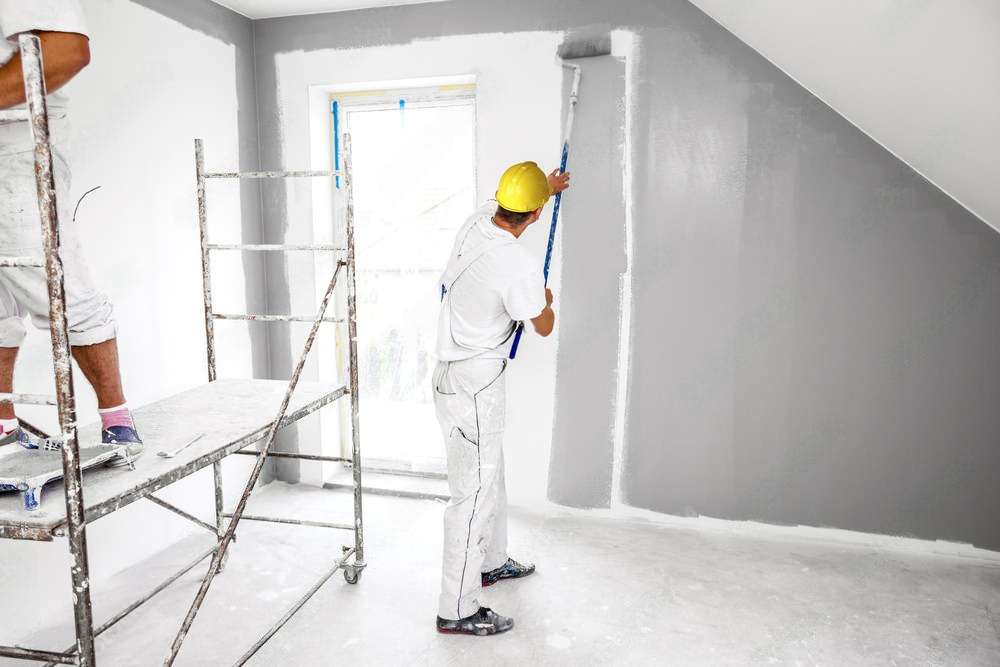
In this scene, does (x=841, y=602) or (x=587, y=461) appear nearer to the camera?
(x=841, y=602)

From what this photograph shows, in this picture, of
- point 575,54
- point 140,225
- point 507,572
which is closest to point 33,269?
point 140,225

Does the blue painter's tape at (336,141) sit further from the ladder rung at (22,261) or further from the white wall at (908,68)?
the ladder rung at (22,261)

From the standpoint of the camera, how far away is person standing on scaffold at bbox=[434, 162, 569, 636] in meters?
2.08

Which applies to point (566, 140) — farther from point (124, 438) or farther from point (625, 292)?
point (124, 438)

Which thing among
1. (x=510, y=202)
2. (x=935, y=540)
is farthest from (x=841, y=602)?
A: (x=510, y=202)

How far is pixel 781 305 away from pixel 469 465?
1.60 metres

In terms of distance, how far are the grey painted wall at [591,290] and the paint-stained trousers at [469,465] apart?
0.93 meters

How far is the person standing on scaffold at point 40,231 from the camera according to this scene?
4.11ft

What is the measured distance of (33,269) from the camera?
1422 mm

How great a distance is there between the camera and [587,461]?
311 centimetres

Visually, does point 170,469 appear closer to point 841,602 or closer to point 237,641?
point 237,641

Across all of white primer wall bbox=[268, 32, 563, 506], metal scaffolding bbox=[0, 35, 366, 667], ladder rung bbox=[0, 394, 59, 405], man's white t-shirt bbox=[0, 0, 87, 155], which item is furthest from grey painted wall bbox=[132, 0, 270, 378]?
ladder rung bbox=[0, 394, 59, 405]

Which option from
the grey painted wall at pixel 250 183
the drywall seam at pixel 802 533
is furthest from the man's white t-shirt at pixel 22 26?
the drywall seam at pixel 802 533

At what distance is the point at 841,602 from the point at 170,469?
7.70 ft
